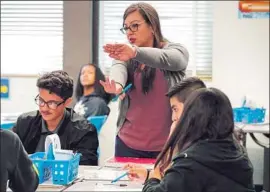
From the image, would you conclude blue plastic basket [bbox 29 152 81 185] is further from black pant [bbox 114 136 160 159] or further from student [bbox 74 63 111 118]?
student [bbox 74 63 111 118]

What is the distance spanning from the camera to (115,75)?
7.82 ft

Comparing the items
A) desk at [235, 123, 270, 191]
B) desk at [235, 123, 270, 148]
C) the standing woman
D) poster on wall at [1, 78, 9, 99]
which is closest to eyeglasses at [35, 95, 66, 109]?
the standing woman

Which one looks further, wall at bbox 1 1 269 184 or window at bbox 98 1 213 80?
window at bbox 98 1 213 80

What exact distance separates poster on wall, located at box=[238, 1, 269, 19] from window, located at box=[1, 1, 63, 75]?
6.52 feet

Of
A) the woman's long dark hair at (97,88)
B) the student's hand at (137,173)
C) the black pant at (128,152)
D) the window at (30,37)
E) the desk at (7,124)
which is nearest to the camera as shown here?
the student's hand at (137,173)

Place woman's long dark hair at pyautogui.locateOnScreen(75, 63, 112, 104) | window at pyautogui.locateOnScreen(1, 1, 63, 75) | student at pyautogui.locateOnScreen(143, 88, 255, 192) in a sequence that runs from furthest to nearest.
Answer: window at pyautogui.locateOnScreen(1, 1, 63, 75), woman's long dark hair at pyautogui.locateOnScreen(75, 63, 112, 104), student at pyautogui.locateOnScreen(143, 88, 255, 192)

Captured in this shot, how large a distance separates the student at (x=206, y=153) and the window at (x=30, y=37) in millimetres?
3828

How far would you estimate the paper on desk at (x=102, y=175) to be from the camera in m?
2.08

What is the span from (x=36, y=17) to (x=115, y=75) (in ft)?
10.5

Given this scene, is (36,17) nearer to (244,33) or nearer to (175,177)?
(244,33)

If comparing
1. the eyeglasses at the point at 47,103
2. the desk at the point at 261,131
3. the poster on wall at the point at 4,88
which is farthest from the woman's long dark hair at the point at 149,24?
the poster on wall at the point at 4,88

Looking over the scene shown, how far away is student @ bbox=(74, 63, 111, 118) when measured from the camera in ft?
14.3

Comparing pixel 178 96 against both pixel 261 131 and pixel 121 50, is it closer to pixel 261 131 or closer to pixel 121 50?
pixel 121 50

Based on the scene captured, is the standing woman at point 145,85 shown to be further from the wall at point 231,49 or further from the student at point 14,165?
the wall at point 231,49
